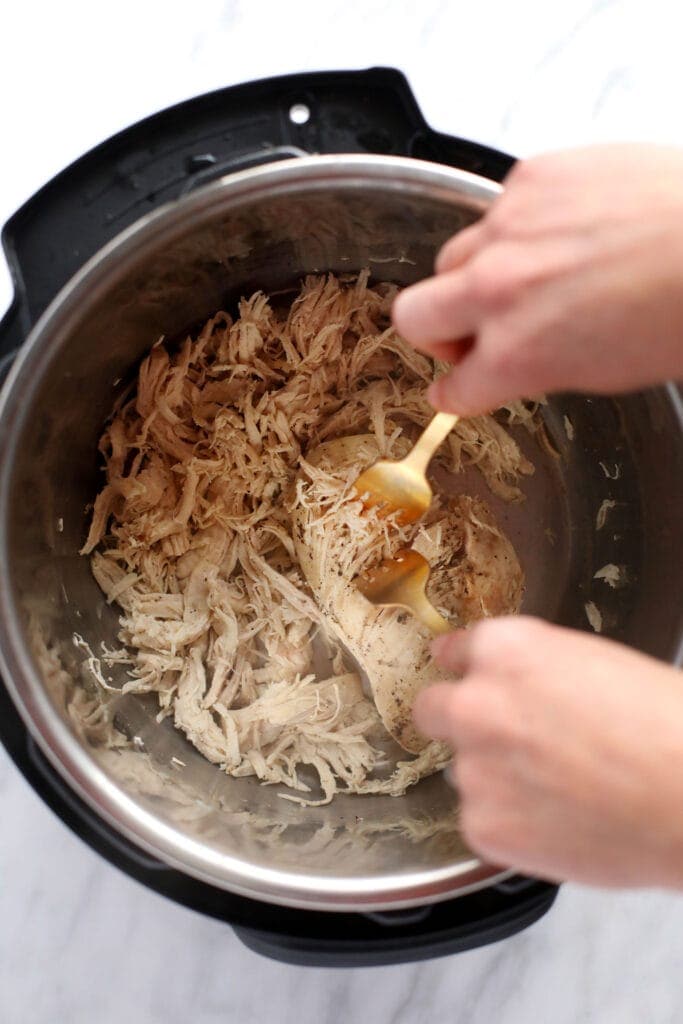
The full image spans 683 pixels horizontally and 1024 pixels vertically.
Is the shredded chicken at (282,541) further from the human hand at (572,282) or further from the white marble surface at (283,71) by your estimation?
the human hand at (572,282)

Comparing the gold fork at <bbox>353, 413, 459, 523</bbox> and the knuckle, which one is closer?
the knuckle

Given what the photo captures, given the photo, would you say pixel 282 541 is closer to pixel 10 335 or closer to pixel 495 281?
pixel 10 335

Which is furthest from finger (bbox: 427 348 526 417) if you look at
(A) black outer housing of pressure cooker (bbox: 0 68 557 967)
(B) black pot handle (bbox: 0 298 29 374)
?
(B) black pot handle (bbox: 0 298 29 374)

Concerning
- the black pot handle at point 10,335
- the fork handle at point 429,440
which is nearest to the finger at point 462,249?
the fork handle at point 429,440

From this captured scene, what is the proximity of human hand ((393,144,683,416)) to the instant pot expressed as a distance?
187 mm

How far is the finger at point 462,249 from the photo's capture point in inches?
29.8

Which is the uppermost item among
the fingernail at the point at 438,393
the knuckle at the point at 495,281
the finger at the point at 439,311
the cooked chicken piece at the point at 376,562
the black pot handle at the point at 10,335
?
the knuckle at the point at 495,281

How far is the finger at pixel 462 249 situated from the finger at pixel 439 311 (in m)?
0.01

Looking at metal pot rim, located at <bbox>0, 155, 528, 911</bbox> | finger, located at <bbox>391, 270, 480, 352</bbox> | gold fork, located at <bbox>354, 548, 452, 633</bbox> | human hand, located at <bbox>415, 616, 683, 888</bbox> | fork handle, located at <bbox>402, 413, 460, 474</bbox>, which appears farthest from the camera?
gold fork, located at <bbox>354, 548, 452, 633</bbox>

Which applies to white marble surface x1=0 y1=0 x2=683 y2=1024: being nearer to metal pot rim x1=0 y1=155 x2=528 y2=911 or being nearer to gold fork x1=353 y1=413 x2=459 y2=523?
metal pot rim x1=0 y1=155 x2=528 y2=911

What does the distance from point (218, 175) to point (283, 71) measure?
0.46 meters

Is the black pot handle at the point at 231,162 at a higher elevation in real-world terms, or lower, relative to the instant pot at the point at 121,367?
higher

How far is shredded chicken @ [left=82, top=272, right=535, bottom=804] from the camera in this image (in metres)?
1.18

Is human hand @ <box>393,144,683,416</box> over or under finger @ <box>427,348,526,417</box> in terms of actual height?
over
